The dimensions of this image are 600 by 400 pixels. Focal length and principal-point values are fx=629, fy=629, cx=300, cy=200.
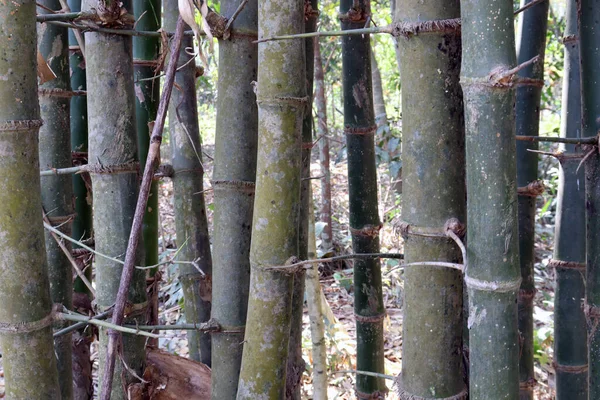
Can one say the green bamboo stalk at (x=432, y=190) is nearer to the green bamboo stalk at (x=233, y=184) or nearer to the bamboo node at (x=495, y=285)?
the bamboo node at (x=495, y=285)

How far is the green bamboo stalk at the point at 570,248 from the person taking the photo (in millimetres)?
1517

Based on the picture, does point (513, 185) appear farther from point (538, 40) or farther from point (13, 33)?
point (538, 40)

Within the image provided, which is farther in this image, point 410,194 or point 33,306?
point 33,306

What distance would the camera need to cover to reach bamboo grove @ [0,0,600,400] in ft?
2.48

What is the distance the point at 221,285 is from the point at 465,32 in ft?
2.09

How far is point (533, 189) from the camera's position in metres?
1.43

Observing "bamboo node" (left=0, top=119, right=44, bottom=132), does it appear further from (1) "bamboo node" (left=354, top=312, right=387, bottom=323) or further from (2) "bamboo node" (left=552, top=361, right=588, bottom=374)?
(2) "bamboo node" (left=552, top=361, right=588, bottom=374)

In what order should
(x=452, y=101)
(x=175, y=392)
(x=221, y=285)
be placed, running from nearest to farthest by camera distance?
(x=452, y=101) → (x=221, y=285) → (x=175, y=392)

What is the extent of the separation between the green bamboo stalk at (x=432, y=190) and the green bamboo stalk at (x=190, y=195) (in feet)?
2.32

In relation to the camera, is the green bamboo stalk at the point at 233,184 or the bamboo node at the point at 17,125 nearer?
the bamboo node at the point at 17,125

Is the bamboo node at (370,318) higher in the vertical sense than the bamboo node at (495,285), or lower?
lower

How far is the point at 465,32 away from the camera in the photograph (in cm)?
74

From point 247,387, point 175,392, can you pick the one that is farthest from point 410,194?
point 175,392

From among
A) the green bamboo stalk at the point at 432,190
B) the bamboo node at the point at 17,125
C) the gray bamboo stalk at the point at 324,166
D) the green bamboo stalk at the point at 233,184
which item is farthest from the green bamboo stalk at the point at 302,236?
the gray bamboo stalk at the point at 324,166
